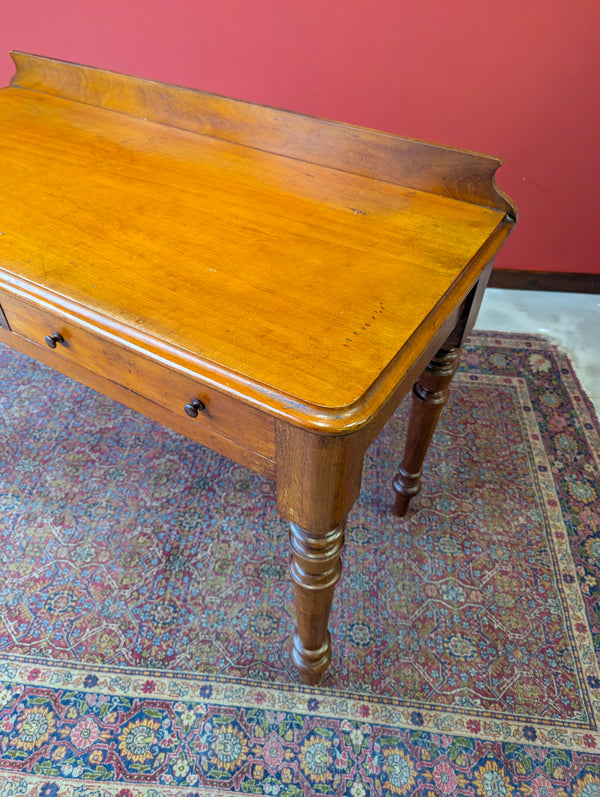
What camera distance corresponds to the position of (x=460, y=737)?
1496 mm

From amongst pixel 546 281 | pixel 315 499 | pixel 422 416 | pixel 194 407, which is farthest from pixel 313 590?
pixel 546 281

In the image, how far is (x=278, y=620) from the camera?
1.72 metres

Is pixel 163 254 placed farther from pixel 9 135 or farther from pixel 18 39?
pixel 18 39

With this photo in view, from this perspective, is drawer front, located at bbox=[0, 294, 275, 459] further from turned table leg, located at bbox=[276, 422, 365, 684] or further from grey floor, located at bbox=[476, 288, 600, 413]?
grey floor, located at bbox=[476, 288, 600, 413]

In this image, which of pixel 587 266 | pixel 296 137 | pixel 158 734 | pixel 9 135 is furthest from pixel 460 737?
pixel 587 266

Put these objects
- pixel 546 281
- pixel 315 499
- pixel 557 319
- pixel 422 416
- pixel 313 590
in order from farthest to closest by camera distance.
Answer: pixel 546 281
pixel 557 319
pixel 422 416
pixel 313 590
pixel 315 499

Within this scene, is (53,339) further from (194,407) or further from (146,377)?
(194,407)

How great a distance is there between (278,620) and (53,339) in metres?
1.05

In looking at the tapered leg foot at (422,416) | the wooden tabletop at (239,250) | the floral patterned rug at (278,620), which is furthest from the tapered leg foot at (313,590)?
the tapered leg foot at (422,416)

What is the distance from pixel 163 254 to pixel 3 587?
125 centimetres

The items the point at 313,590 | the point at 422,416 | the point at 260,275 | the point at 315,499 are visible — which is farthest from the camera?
the point at 422,416

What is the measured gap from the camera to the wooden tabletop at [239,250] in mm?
993

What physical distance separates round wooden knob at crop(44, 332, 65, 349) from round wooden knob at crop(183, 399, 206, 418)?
351 millimetres

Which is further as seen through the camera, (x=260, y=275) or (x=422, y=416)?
(x=422, y=416)
